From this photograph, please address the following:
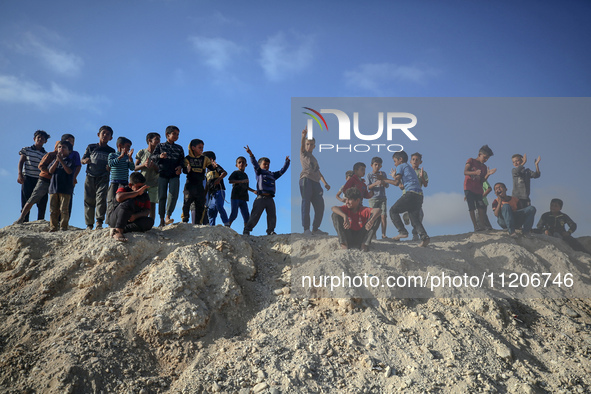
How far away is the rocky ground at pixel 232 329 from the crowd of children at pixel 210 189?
A: 2.08ft

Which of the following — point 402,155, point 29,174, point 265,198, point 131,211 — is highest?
point 402,155

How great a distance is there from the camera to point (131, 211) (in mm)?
6719

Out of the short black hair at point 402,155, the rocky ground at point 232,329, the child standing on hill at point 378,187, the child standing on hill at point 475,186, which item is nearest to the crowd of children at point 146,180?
the rocky ground at point 232,329

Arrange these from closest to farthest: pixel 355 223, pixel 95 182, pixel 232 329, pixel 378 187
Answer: pixel 232 329 < pixel 355 223 < pixel 95 182 < pixel 378 187

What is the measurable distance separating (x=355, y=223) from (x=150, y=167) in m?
4.02

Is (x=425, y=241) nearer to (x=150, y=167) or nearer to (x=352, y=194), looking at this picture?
(x=352, y=194)

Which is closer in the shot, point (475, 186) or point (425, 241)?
point (425, 241)

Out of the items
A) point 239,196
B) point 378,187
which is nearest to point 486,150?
point 378,187

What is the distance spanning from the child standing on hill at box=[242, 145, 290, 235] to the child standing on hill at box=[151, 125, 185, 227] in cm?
151

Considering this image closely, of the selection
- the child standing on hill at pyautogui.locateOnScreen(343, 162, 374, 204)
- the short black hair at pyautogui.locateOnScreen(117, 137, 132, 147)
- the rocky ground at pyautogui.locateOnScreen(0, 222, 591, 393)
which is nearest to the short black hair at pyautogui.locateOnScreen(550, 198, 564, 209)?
the rocky ground at pyautogui.locateOnScreen(0, 222, 591, 393)

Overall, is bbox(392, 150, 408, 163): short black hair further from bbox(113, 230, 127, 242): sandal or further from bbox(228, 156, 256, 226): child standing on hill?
bbox(113, 230, 127, 242): sandal

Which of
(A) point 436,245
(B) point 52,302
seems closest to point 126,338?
(B) point 52,302

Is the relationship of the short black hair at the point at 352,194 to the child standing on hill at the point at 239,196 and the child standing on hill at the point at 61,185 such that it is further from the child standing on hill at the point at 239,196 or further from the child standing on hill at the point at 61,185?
the child standing on hill at the point at 61,185

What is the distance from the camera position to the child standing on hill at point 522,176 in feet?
29.9
